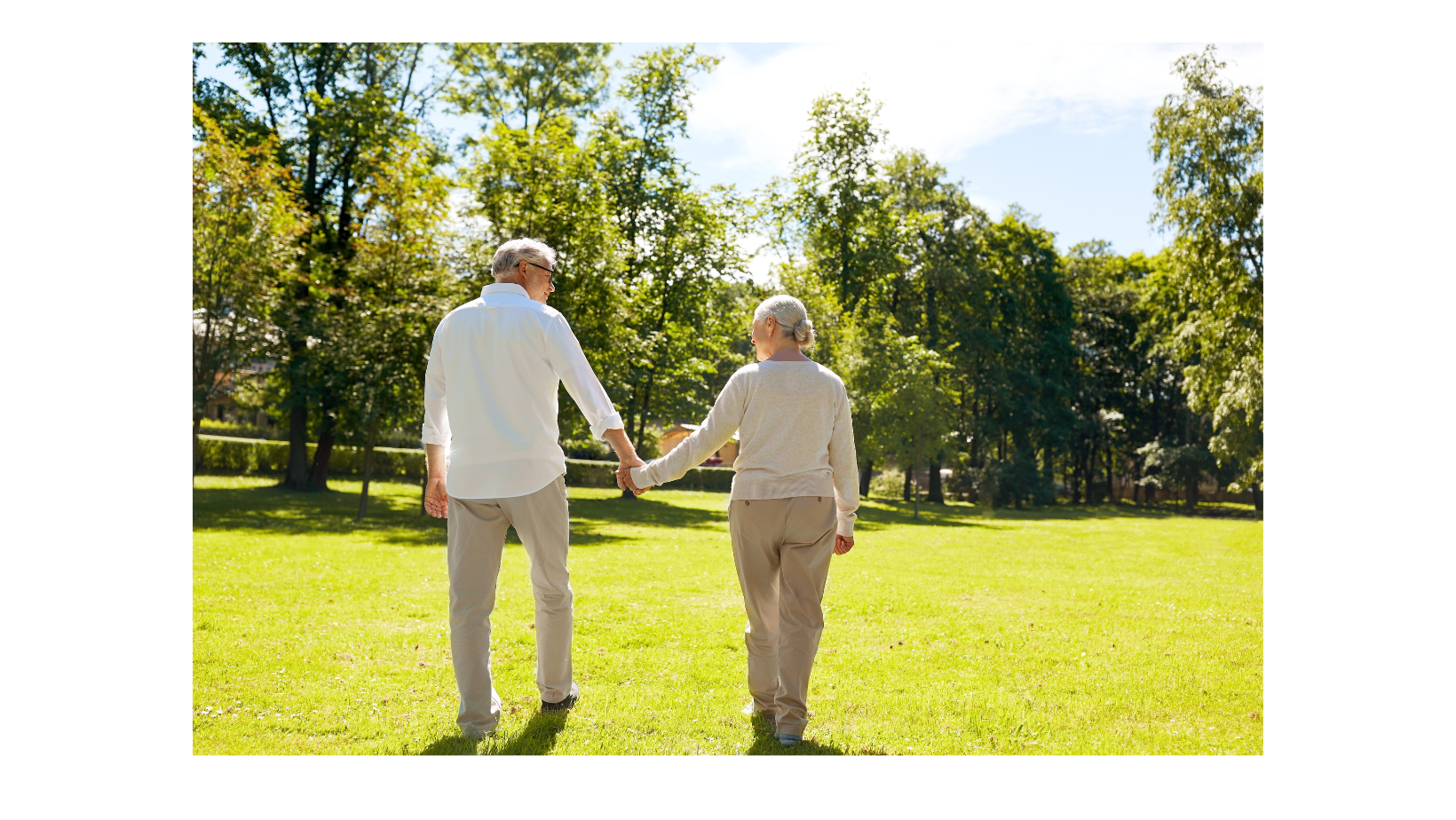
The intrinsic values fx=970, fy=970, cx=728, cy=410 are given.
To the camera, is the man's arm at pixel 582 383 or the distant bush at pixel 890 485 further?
the distant bush at pixel 890 485

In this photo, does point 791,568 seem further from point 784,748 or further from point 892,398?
point 892,398

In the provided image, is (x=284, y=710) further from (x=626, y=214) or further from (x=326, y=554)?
(x=626, y=214)

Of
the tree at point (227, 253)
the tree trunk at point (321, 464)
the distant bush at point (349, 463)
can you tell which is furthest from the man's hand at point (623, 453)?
the tree trunk at point (321, 464)

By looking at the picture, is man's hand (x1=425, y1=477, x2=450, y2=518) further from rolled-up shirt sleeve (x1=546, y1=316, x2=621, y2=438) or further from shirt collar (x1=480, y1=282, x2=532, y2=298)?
shirt collar (x1=480, y1=282, x2=532, y2=298)

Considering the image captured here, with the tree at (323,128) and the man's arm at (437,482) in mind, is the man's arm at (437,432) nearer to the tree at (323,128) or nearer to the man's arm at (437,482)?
the man's arm at (437,482)

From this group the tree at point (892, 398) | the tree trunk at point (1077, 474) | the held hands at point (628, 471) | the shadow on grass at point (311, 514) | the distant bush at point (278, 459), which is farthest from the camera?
the tree trunk at point (1077, 474)

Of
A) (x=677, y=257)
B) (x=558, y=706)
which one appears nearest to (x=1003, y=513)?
(x=677, y=257)

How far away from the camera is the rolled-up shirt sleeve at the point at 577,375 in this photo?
16.6ft

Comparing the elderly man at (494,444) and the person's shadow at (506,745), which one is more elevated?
the elderly man at (494,444)

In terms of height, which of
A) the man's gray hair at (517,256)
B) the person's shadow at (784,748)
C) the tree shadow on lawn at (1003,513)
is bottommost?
the tree shadow on lawn at (1003,513)

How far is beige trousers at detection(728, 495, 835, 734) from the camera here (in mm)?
5004

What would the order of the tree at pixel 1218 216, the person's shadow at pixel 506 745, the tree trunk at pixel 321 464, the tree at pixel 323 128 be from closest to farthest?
the person's shadow at pixel 506 745
the tree at pixel 1218 216
the tree at pixel 323 128
the tree trunk at pixel 321 464
